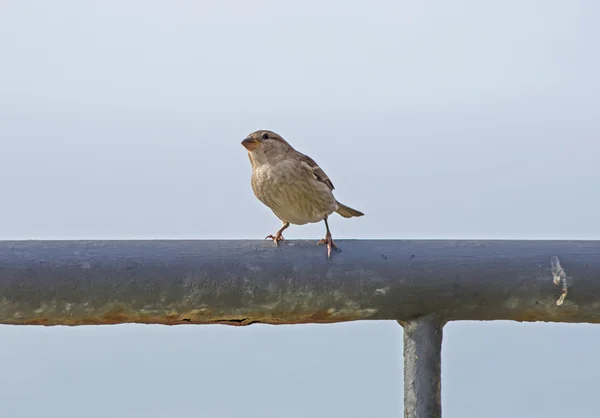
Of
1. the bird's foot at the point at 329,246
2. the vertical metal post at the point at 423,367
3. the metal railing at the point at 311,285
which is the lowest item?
the vertical metal post at the point at 423,367

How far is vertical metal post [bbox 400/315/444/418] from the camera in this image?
7.68 feet

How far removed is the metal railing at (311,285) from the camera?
229 centimetres

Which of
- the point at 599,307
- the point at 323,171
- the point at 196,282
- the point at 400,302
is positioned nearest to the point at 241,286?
the point at 196,282

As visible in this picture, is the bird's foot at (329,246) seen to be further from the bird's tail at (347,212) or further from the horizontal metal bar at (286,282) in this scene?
the bird's tail at (347,212)

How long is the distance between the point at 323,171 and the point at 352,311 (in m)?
3.10

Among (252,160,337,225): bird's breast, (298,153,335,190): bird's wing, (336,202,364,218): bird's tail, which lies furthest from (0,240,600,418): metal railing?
(336,202,364,218): bird's tail

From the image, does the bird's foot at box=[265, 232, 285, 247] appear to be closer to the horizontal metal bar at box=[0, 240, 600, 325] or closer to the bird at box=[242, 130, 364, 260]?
the horizontal metal bar at box=[0, 240, 600, 325]

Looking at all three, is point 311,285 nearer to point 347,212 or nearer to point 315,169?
point 315,169

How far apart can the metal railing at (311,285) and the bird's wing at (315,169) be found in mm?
2956

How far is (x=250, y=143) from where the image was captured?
5.36 m

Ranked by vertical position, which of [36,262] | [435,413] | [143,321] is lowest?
[435,413]

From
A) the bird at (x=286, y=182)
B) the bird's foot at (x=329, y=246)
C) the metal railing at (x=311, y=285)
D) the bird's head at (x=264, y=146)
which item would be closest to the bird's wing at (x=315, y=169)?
the bird at (x=286, y=182)

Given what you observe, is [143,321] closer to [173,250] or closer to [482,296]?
[173,250]

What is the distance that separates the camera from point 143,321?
234 cm
